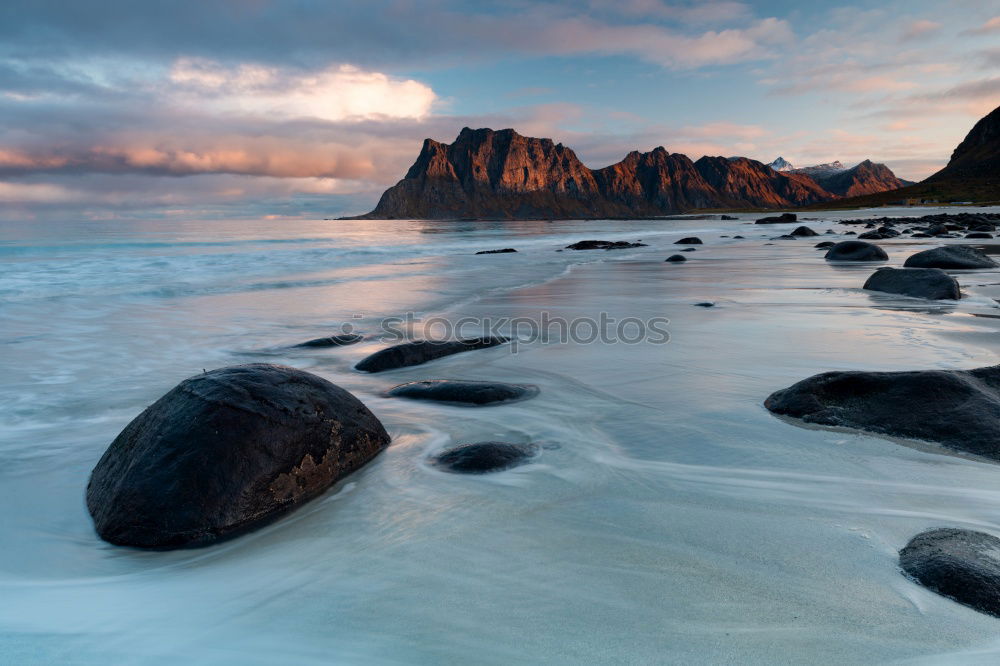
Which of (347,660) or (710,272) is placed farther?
(710,272)

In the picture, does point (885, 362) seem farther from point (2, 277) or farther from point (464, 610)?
point (2, 277)

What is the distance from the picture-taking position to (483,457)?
128 inches

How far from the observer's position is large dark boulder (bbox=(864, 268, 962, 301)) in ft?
26.4

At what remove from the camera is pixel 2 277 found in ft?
51.3

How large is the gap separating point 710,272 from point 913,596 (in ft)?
42.1

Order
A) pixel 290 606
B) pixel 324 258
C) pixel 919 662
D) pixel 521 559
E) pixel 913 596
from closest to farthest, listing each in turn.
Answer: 1. pixel 919 662
2. pixel 913 596
3. pixel 290 606
4. pixel 521 559
5. pixel 324 258

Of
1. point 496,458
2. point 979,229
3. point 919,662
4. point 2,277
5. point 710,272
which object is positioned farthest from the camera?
point 979,229

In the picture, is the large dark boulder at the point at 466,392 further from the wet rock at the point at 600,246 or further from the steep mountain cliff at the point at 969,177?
the steep mountain cliff at the point at 969,177

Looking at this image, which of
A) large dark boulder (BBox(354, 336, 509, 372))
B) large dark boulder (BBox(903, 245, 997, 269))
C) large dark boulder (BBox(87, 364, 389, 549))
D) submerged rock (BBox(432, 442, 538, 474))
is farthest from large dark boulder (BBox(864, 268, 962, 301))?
large dark boulder (BBox(87, 364, 389, 549))

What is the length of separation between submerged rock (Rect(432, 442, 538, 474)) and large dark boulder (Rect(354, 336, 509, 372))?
7.70ft

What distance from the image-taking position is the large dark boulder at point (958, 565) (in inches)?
74.1

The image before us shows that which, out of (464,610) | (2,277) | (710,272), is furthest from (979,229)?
(2,277)

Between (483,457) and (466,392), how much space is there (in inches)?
49.7

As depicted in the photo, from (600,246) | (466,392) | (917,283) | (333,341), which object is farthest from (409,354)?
(600,246)
